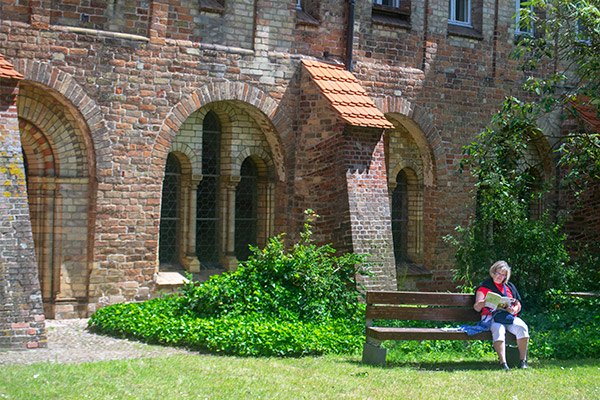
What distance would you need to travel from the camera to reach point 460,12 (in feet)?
53.2

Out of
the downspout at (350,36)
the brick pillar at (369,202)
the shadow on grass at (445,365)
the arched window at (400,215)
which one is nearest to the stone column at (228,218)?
the brick pillar at (369,202)

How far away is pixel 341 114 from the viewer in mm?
12625

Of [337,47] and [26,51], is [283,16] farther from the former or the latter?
[26,51]

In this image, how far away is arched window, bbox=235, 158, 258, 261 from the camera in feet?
45.5

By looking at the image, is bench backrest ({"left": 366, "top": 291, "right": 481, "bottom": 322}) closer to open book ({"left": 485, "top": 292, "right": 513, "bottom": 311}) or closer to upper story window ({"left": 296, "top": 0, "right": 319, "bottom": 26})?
open book ({"left": 485, "top": 292, "right": 513, "bottom": 311})

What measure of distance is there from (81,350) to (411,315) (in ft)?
13.1

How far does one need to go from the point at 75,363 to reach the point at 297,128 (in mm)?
6459

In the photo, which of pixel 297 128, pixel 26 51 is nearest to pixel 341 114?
pixel 297 128

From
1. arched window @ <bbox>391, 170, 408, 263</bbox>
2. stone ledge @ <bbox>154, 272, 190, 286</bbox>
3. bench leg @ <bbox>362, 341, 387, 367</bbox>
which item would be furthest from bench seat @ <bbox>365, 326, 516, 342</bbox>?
arched window @ <bbox>391, 170, 408, 263</bbox>

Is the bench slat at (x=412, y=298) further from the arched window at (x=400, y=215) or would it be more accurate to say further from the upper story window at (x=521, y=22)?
the arched window at (x=400, y=215)

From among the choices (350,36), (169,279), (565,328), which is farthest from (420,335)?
(350,36)

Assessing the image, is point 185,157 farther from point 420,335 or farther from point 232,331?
point 420,335

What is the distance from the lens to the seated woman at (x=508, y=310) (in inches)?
340

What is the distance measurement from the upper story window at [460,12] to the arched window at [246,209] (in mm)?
5571
